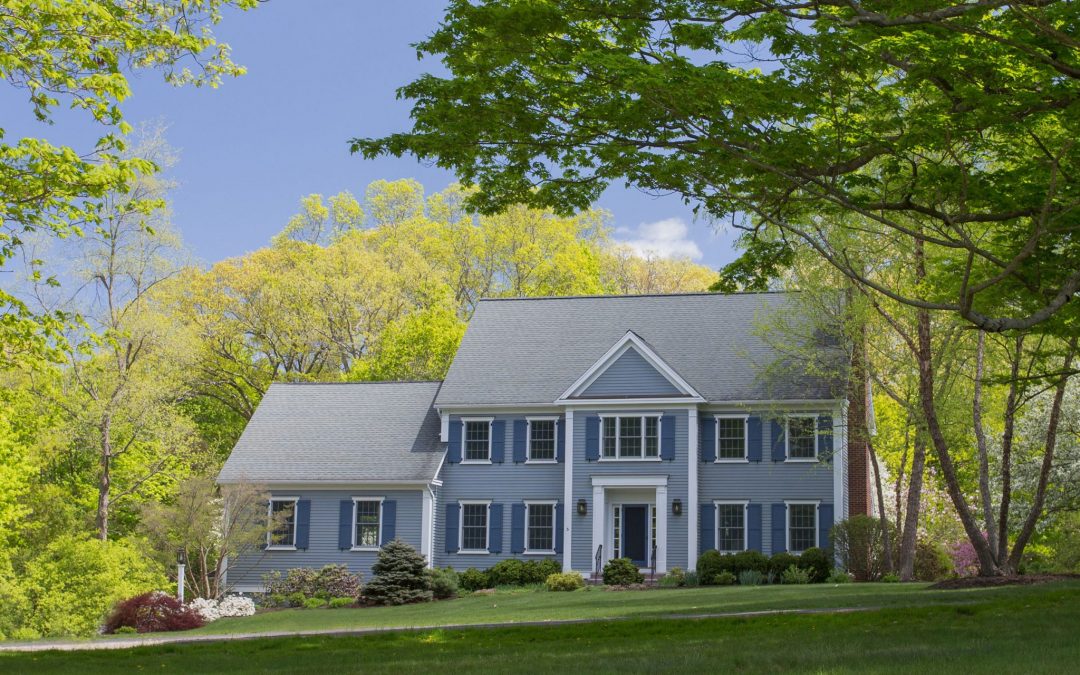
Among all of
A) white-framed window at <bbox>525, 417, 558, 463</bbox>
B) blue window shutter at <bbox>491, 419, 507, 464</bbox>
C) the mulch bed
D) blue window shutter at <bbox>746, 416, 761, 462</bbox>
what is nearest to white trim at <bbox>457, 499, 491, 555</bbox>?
blue window shutter at <bbox>491, 419, 507, 464</bbox>

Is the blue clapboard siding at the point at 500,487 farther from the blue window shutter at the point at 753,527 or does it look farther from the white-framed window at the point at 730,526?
the blue window shutter at the point at 753,527

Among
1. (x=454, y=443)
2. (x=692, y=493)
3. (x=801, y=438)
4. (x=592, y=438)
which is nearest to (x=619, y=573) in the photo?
(x=692, y=493)

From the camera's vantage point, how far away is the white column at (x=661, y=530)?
32.9 m

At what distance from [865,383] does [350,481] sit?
14907 mm

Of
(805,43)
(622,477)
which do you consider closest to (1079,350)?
(805,43)

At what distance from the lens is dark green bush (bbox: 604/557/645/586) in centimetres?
3022

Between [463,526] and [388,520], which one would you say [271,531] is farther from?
[463,526]

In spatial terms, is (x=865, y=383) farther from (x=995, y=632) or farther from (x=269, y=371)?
(x=269, y=371)

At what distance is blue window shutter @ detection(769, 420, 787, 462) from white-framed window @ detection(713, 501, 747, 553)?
1611mm

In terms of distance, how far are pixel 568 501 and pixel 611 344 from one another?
5438 mm

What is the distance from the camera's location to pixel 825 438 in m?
33.2

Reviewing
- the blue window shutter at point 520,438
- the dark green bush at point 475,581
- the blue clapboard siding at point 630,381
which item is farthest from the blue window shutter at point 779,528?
the dark green bush at point 475,581

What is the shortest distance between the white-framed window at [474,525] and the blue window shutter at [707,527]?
618cm

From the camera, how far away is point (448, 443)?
35.6 metres
